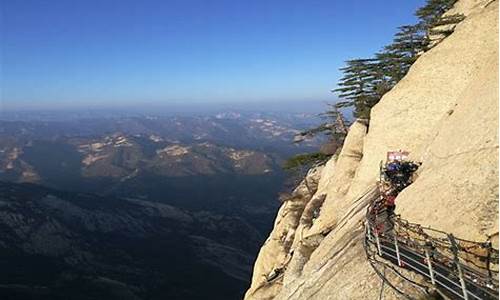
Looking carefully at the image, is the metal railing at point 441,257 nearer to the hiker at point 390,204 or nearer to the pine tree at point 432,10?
the hiker at point 390,204

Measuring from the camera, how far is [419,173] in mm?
27391

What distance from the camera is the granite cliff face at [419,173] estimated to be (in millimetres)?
19734

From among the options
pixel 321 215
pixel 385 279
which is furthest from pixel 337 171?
pixel 385 279

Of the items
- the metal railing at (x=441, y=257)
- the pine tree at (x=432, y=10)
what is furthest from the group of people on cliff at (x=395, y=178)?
the pine tree at (x=432, y=10)

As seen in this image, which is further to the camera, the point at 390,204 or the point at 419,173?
the point at 419,173

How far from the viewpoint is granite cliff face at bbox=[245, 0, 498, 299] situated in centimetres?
1973

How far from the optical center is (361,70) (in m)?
53.2

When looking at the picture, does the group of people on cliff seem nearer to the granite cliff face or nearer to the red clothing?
the red clothing

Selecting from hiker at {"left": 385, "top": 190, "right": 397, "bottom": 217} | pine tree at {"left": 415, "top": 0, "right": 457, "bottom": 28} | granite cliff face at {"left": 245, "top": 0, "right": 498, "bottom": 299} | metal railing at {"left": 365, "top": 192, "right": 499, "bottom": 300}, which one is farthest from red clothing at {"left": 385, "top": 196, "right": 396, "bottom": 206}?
pine tree at {"left": 415, "top": 0, "right": 457, "bottom": 28}

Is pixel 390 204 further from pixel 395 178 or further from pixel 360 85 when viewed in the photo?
pixel 360 85

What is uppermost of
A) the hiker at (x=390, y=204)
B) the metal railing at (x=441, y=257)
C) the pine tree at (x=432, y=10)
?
the pine tree at (x=432, y=10)

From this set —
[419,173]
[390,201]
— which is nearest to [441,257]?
[390,201]

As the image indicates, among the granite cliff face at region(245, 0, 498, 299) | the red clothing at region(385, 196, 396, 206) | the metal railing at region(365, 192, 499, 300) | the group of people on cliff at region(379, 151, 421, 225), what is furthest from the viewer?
the group of people on cliff at region(379, 151, 421, 225)

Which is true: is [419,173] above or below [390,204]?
above
